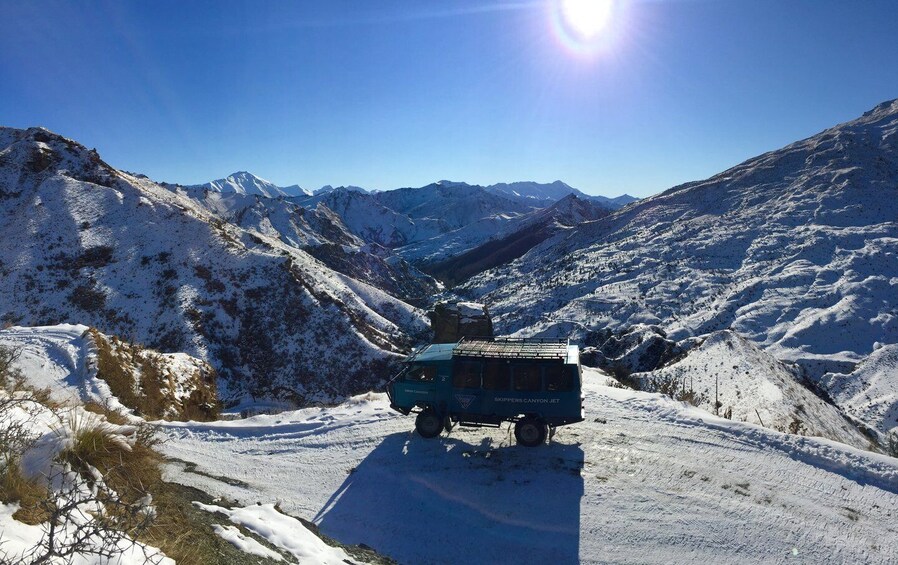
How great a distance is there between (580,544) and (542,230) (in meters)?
143

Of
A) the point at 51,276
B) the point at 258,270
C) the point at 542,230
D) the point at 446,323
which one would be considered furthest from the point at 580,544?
the point at 542,230

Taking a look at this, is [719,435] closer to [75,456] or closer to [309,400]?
[75,456]

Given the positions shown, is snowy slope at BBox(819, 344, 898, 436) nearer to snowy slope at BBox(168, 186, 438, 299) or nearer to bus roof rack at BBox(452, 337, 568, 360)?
bus roof rack at BBox(452, 337, 568, 360)

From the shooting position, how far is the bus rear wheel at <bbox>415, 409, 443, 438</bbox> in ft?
38.8

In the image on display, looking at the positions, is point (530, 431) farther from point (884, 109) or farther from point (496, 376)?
point (884, 109)

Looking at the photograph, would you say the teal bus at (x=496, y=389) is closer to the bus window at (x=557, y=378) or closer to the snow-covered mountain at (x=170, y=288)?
the bus window at (x=557, y=378)

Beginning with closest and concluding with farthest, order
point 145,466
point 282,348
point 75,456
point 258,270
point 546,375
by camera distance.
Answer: point 75,456, point 145,466, point 546,375, point 282,348, point 258,270

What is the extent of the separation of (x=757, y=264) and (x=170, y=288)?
210 ft

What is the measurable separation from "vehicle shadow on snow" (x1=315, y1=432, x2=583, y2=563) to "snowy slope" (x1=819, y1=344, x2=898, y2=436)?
90.4ft

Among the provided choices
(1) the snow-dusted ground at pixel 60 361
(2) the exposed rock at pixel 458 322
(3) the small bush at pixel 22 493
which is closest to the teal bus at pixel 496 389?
(3) the small bush at pixel 22 493

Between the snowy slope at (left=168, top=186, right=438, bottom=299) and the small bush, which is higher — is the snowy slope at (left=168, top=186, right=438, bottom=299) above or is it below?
above

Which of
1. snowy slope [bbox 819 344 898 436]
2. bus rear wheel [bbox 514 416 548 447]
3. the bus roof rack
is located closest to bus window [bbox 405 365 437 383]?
the bus roof rack

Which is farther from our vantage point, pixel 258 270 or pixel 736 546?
pixel 258 270

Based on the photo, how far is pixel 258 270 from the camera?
4400cm
